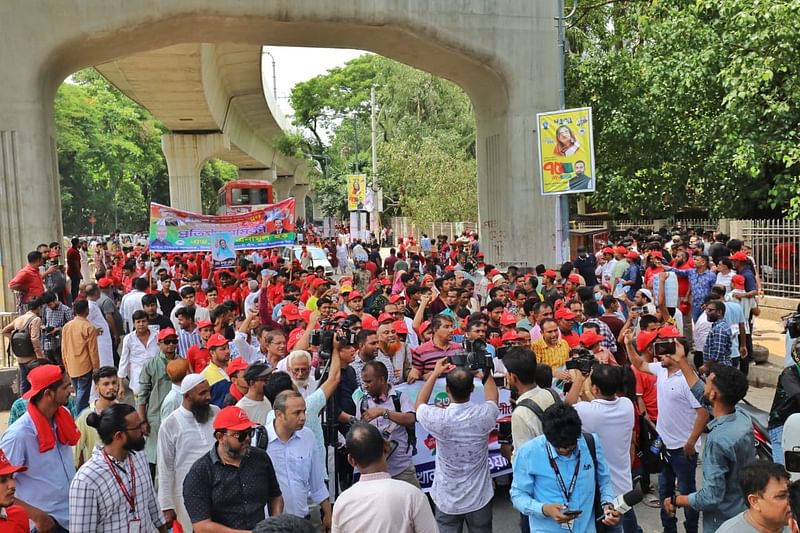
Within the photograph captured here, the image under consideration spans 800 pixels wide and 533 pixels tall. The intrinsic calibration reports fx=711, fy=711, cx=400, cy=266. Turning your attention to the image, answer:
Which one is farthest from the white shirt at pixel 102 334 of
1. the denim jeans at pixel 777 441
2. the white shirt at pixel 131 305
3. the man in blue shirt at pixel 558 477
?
the denim jeans at pixel 777 441

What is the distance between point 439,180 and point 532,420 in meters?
34.2

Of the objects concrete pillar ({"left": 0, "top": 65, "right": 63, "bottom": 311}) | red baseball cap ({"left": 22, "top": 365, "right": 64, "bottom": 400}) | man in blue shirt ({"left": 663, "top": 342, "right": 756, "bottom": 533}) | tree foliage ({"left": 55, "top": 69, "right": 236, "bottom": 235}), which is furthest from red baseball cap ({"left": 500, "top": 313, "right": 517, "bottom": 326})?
tree foliage ({"left": 55, "top": 69, "right": 236, "bottom": 235})

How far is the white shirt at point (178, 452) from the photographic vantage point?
4.49 metres

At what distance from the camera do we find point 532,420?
435 centimetres

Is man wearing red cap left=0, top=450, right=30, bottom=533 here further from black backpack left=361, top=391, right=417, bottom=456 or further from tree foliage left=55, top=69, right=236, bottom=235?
tree foliage left=55, top=69, right=236, bottom=235

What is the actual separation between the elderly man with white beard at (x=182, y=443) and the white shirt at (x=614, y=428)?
7.80ft

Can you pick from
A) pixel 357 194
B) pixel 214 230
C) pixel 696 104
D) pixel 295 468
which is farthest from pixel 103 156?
pixel 295 468

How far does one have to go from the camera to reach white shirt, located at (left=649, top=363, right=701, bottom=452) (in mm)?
5121

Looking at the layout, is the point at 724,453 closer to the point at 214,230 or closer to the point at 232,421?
the point at 232,421

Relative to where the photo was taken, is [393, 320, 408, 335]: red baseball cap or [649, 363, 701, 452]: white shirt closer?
[649, 363, 701, 452]: white shirt

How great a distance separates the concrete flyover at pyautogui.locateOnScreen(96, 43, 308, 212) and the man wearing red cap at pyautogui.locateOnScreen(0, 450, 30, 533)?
1558cm

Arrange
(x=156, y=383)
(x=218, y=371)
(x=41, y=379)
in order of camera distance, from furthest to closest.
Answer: (x=156, y=383) → (x=218, y=371) → (x=41, y=379)

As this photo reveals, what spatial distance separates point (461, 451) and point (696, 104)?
684 inches

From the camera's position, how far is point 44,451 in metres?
4.31
